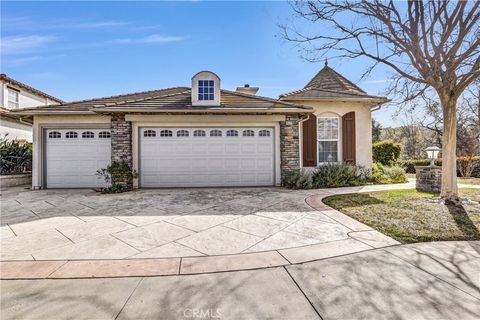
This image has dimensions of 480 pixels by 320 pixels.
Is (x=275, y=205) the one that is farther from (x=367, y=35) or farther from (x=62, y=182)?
(x=62, y=182)

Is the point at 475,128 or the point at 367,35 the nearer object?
the point at 367,35

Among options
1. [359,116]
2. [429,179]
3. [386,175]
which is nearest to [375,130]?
[386,175]

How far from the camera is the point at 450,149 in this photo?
6.44 m

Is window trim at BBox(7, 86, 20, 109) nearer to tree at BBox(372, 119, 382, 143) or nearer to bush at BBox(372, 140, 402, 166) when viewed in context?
bush at BBox(372, 140, 402, 166)

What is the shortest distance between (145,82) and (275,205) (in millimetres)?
11841

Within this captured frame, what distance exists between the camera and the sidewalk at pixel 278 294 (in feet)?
7.04

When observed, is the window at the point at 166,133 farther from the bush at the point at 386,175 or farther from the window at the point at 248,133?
the bush at the point at 386,175

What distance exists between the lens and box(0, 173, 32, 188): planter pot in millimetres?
10617

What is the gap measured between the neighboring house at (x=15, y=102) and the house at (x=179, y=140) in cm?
468

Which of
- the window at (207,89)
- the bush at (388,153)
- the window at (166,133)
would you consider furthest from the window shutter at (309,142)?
the bush at (388,153)

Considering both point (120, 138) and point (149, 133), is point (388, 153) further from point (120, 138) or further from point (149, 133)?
point (120, 138)

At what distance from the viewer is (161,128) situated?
946cm

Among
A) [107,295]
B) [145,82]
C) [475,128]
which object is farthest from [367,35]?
[475,128]

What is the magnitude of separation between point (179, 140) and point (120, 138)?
2.20 metres
